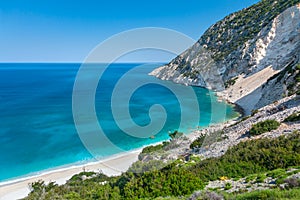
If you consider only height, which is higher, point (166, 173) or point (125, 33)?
point (125, 33)

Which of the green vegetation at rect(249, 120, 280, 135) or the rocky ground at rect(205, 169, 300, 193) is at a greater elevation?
the green vegetation at rect(249, 120, 280, 135)

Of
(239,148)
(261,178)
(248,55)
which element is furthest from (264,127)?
(248,55)

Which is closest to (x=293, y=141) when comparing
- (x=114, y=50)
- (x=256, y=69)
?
(x=114, y=50)

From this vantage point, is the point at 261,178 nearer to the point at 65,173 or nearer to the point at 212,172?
the point at 212,172

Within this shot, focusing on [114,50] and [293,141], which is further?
[114,50]

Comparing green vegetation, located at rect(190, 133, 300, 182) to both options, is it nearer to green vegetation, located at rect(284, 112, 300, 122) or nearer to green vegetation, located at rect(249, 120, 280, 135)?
green vegetation, located at rect(249, 120, 280, 135)

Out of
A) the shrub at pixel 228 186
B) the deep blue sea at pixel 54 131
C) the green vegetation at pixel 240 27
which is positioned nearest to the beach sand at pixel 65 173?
the deep blue sea at pixel 54 131

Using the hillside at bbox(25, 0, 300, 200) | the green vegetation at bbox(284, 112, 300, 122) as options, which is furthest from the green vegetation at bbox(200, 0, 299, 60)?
the green vegetation at bbox(284, 112, 300, 122)

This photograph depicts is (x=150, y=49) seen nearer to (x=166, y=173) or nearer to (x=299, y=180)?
(x=166, y=173)
